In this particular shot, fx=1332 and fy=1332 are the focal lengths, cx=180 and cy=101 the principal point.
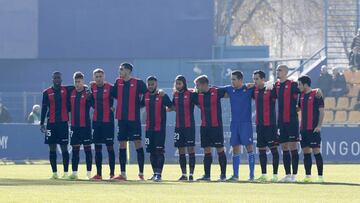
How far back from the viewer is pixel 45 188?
22.1 meters

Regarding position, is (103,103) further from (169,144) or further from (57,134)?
(169,144)

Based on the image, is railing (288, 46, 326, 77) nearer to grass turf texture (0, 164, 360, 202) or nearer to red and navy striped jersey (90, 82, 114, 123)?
grass turf texture (0, 164, 360, 202)

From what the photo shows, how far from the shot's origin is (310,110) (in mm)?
25547

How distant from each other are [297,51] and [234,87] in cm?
5125

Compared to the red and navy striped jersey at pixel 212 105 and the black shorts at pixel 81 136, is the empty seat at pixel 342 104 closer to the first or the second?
the red and navy striped jersey at pixel 212 105

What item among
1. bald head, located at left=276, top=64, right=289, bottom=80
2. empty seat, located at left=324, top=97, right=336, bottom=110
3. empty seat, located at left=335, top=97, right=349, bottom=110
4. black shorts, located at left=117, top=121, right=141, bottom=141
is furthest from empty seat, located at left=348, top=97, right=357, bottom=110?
black shorts, located at left=117, top=121, right=141, bottom=141

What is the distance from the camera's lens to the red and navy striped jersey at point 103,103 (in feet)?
85.3

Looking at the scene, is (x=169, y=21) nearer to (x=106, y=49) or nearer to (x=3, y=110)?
(x=106, y=49)

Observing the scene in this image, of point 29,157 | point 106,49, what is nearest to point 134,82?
point 29,157

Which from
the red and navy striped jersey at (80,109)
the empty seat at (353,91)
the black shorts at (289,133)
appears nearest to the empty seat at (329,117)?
the empty seat at (353,91)

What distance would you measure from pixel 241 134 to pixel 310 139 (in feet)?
4.54

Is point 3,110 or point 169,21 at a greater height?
point 169,21

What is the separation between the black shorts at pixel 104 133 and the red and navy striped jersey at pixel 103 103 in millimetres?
98

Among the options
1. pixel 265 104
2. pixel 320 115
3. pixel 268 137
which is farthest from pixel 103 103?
pixel 320 115
